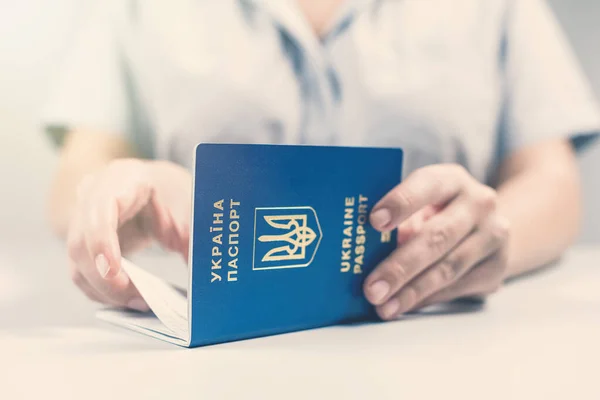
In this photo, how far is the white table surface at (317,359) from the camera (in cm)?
40

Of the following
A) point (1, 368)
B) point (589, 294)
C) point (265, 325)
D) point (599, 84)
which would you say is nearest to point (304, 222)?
point (265, 325)

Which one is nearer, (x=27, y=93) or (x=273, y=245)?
(x=273, y=245)

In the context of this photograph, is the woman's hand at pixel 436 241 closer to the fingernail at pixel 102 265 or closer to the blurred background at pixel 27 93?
the fingernail at pixel 102 265

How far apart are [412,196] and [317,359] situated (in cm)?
16

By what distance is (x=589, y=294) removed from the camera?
2.43 feet

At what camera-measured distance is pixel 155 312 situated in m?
0.49

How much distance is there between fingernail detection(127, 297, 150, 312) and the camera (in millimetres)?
546

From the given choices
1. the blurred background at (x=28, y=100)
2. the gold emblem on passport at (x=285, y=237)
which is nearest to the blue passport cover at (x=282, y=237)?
the gold emblem on passport at (x=285, y=237)

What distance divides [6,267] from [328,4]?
581 mm

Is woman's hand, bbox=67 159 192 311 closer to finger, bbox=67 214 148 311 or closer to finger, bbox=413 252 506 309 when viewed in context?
finger, bbox=67 214 148 311

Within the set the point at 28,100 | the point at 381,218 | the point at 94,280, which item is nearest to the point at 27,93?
the point at 28,100

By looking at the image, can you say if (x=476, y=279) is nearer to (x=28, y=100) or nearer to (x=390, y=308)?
(x=390, y=308)

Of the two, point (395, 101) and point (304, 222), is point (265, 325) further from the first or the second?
point (395, 101)

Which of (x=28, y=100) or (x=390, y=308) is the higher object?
(x=28, y=100)
